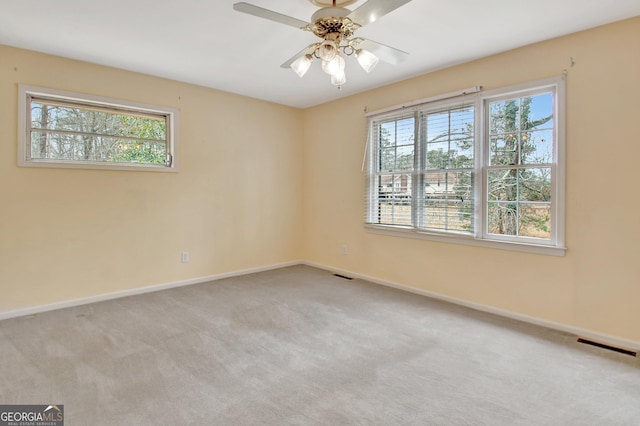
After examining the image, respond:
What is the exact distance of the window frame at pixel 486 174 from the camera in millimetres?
2773

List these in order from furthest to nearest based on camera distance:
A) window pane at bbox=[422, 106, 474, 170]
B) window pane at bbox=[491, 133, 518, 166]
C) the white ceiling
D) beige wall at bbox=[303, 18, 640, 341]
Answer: window pane at bbox=[422, 106, 474, 170], window pane at bbox=[491, 133, 518, 166], beige wall at bbox=[303, 18, 640, 341], the white ceiling

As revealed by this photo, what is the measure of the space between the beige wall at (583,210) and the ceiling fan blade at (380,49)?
2.25 feet

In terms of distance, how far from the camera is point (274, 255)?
5.05 meters

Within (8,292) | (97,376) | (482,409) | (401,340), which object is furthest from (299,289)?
(8,292)

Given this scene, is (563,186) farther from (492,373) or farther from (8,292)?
(8,292)

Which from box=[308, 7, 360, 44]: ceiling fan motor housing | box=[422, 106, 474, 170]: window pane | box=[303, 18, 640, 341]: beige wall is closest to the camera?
box=[308, 7, 360, 44]: ceiling fan motor housing

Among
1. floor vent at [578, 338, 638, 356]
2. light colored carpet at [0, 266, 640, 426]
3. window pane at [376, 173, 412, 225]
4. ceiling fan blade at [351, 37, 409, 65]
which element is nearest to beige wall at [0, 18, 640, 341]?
floor vent at [578, 338, 638, 356]

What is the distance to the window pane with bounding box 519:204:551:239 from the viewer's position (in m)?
2.90

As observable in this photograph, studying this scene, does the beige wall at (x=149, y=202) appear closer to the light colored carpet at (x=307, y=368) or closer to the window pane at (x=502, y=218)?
the light colored carpet at (x=307, y=368)

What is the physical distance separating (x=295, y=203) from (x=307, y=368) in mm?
3325

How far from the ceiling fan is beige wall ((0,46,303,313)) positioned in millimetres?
2223

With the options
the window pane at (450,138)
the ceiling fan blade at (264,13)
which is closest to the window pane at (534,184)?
the window pane at (450,138)

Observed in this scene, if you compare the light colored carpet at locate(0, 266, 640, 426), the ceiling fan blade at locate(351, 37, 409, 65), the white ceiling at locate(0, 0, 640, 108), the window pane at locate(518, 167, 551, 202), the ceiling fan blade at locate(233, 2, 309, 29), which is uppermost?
the white ceiling at locate(0, 0, 640, 108)

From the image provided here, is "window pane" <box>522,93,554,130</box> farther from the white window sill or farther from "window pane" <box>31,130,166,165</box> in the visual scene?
"window pane" <box>31,130,166,165</box>
